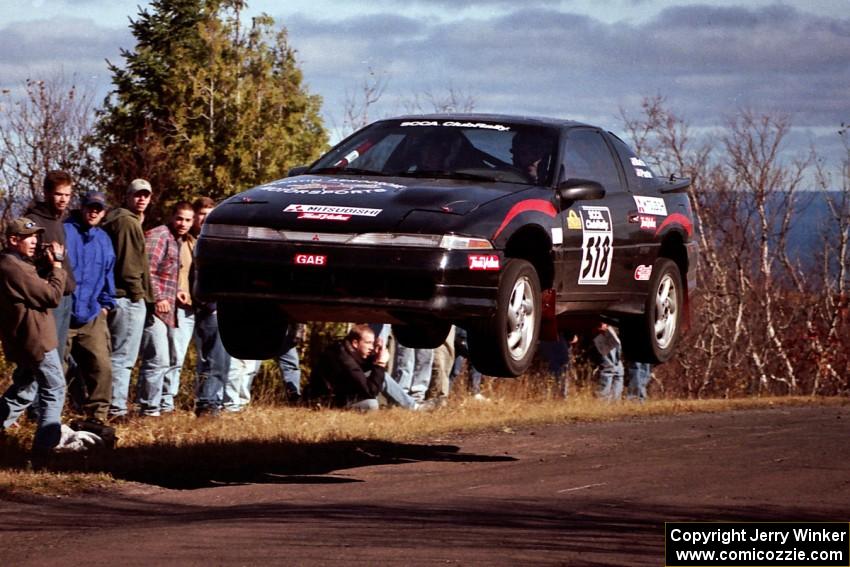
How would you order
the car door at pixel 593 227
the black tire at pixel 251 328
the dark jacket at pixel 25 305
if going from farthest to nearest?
the dark jacket at pixel 25 305, the car door at pixel 593 227, the black tire at pixel 251 328

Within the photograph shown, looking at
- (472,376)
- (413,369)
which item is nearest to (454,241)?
(413,369)

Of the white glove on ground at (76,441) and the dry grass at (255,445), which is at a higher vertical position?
the white glove on ground at (76,441)

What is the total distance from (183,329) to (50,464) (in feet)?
8.62

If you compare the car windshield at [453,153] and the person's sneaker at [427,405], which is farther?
the person's sneaker at [427,405]

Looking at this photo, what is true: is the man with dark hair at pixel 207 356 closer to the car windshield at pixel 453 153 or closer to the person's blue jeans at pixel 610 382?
the car windshield at pixel 453 153

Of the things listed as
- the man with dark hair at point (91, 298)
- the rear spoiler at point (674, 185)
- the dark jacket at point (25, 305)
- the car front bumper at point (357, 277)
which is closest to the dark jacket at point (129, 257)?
the man with dark hair at point (91, 298)

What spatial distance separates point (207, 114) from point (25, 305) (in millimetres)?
19101

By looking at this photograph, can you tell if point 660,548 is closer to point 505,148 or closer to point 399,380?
point 505,148

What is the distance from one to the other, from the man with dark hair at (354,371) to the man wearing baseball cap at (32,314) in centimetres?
380

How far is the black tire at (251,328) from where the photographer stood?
364 inches

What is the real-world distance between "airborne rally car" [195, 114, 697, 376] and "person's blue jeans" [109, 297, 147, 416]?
2.80 metres

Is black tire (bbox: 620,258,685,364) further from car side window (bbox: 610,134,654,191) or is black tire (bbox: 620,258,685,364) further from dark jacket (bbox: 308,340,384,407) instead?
dark jacket (bbox: 308,340,384,407)

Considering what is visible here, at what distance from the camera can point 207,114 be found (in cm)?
2892

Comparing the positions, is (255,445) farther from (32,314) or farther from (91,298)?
(32,314)
